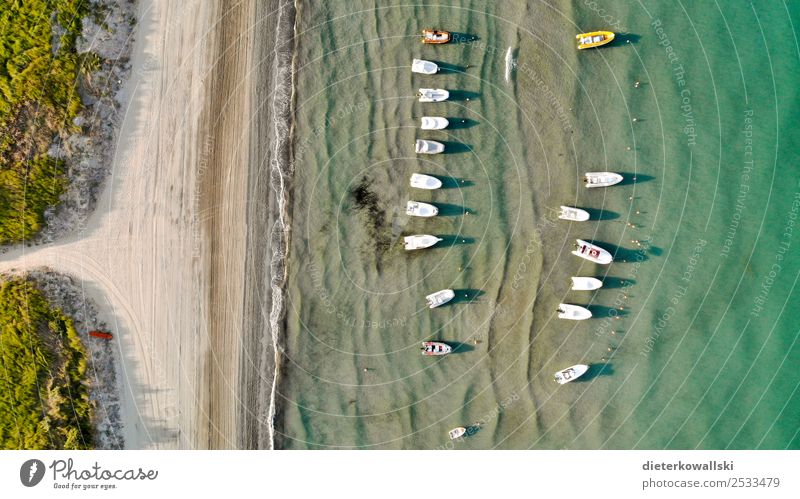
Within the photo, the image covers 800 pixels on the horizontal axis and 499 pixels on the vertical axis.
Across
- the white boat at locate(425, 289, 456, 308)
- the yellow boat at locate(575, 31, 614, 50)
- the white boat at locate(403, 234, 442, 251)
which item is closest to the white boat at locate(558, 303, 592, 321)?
the white boat at locate(425, 289, 456, 308)

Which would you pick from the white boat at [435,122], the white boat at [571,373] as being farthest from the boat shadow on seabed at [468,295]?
the white boat at [435,122]

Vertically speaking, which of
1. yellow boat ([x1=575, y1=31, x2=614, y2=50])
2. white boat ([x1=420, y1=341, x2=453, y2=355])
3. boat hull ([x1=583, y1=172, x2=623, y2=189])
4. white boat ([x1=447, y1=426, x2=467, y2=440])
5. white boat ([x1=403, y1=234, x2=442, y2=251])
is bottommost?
white boat ([x1=447, y1=426, x2=467, y2=440])

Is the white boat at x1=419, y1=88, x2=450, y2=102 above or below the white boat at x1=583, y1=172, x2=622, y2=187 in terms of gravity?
above

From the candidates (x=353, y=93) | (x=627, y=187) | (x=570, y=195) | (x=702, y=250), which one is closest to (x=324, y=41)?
(x=353, y=93)

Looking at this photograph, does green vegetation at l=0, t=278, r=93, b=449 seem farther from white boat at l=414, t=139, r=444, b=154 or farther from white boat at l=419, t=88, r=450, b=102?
white boat at l=419, t=88, r=450, b=102

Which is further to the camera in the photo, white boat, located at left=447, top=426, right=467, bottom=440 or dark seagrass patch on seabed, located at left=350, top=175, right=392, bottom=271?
dark seagrass patch on seabed, located at left=350, top=175, right=392, bottom=271

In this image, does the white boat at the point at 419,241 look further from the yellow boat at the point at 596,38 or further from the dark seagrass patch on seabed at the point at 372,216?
the yellow boat at the point at 596,38

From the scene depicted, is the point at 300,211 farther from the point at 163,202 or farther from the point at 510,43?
the point at 510,43
